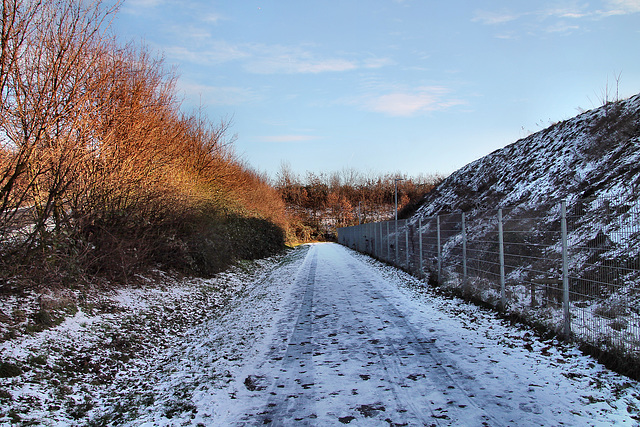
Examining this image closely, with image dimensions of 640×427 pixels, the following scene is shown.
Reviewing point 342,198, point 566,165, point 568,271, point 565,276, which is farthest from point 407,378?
point 342,198

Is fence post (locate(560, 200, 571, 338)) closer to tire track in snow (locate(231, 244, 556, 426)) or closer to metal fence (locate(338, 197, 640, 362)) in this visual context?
metal fence (locate(338, 197, 640, 362))

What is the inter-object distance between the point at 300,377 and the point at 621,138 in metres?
17.7

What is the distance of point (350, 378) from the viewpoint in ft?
13.5

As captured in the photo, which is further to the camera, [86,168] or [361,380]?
[86,168]

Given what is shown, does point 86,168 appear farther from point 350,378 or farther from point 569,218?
point 569,218

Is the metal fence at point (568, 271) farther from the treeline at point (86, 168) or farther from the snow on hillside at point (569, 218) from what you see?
the treeline at point (86, 168)

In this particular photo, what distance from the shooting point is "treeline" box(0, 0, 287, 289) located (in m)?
5.05

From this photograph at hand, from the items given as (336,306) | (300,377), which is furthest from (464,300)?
(300,377)

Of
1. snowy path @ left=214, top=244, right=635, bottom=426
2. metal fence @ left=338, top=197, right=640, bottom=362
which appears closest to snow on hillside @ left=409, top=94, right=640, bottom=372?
metal fence @ left=338, top=197, right=640, bottom=362

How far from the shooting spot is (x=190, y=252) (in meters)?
10.9

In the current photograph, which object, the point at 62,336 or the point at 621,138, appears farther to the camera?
the point at 621,138

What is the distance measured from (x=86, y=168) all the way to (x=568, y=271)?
291 inches

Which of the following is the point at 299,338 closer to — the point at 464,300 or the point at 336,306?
the point at 336,306

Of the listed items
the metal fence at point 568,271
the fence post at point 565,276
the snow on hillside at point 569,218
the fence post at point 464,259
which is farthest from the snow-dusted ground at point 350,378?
the fence post at point 464,259
